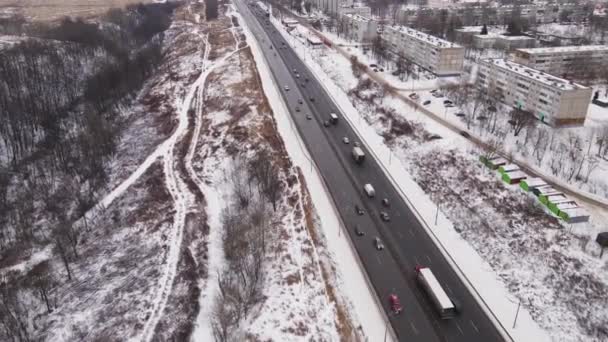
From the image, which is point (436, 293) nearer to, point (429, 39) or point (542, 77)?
point (542, 77)

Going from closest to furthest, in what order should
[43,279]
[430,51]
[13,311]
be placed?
[13,311] < [43,279] < [430,51]

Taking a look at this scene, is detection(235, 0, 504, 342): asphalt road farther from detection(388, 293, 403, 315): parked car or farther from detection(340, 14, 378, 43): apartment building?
detection(340, 14, 378, 43): apartment building

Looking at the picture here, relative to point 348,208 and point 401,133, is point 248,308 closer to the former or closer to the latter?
point 348,208

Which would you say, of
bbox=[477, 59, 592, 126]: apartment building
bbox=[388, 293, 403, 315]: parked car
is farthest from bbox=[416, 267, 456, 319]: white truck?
bbox=[477, 59, 592, 126]: apartment building

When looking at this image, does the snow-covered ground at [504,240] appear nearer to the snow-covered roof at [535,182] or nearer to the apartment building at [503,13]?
the snow-covered roof at [535,182]

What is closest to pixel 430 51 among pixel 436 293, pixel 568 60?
pixel 568 60

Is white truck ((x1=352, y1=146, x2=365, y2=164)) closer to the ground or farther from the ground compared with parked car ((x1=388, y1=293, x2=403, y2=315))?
farther from the ground
